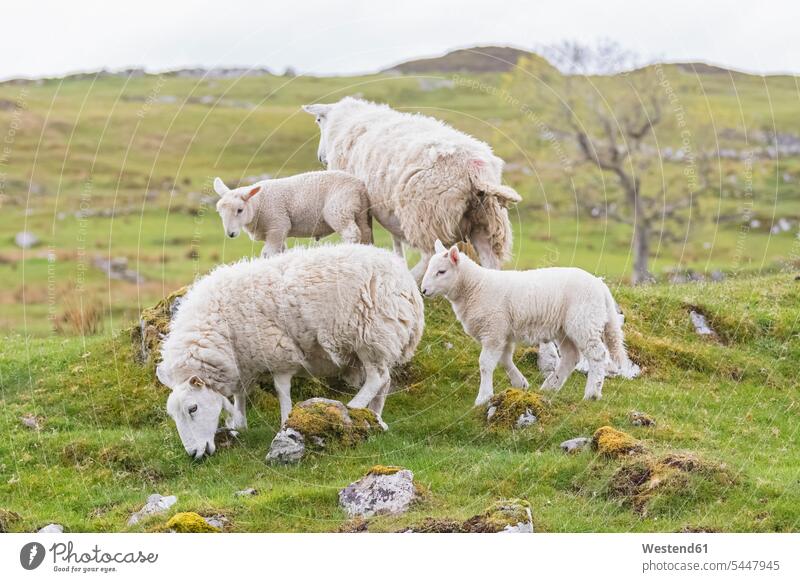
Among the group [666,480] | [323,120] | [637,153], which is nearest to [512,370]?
[666,480]

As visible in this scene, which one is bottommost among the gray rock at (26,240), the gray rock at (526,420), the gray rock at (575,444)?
the gray rock at (26,240)

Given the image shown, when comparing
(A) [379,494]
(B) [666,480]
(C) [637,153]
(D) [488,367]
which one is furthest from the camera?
(C) [637,153]

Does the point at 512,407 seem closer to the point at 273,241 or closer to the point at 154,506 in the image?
the point at 154,506

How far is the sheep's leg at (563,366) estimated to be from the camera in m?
14.3

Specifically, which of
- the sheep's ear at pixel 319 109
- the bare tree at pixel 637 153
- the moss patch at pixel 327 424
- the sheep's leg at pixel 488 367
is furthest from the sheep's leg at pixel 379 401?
the bare tree at pixel 637 153

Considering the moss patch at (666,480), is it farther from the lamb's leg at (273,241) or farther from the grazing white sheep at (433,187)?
the lamb's leg at (273,241)

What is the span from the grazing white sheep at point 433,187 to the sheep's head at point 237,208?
76.0 inches

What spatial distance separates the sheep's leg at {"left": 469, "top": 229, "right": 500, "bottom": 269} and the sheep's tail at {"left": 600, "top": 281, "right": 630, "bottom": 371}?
2519 millimetres

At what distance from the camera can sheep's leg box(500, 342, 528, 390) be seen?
1445 cm

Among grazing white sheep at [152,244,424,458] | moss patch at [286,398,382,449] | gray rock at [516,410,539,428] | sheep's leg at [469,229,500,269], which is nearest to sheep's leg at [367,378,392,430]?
grazing white sheep at [152,244,424,458]

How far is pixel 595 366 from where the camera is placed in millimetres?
13898

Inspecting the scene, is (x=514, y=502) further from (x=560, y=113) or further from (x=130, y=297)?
(x=560, y=113)

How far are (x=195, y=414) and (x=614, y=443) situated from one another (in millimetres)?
5272
